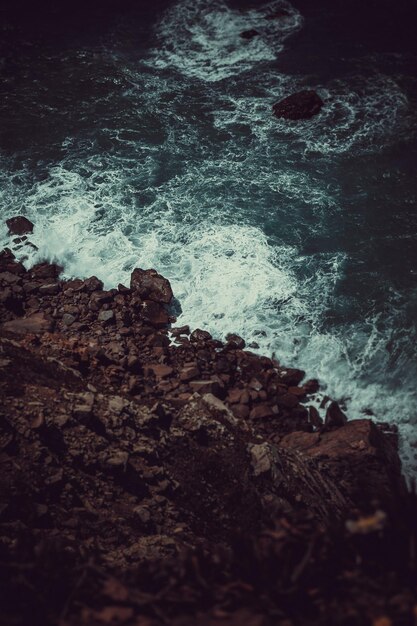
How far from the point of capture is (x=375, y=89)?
14812mm

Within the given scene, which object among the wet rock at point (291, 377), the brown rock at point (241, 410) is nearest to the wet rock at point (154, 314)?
the brown rock at point (241, 410)

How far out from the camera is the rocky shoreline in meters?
3.20

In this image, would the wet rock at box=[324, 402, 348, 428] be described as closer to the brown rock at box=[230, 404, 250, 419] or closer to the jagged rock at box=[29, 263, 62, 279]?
the brown rock at box=[230, 404, 250, 419]

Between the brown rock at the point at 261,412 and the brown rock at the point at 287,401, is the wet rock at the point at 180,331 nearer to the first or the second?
the brown rock at the point at 261,412

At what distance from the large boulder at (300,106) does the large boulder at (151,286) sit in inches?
348

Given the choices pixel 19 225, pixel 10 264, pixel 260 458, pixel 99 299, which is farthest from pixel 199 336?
pixel 19 225

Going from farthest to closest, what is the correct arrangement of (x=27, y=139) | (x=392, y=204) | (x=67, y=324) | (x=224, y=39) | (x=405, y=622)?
(x=224, y=39) → (x=27, y=139) → (x=392, y=204) → (x=67, y=324) → (x=405, y=622)

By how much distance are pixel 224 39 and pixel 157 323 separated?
16422 millimetres

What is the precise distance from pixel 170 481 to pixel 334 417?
363 cm

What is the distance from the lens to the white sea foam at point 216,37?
1709cm

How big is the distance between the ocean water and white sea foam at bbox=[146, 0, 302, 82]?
0.43ft

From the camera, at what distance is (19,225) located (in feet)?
36.6

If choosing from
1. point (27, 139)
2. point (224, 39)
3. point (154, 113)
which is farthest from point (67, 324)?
point (224, 39)

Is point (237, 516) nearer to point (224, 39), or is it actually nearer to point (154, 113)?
point (154, 113)
